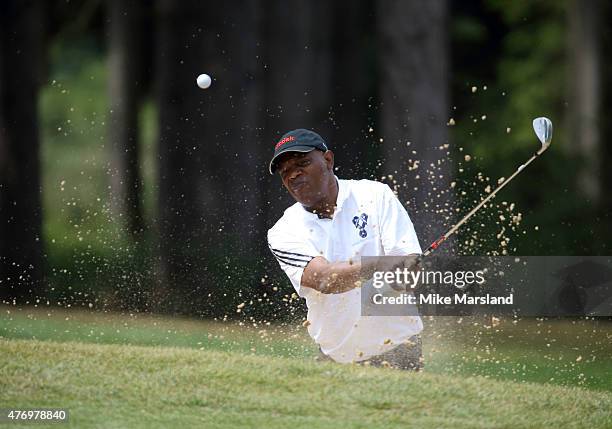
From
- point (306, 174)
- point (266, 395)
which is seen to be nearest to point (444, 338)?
point (306, 174)

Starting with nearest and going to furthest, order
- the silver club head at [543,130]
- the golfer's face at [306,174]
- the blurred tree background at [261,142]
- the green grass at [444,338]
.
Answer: the golfer's face at [306,174]
the silver club head at [543,130]
the green grass at [444,338]
the blurred tree background at [261,142]

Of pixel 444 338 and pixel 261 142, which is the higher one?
pixel 261 142

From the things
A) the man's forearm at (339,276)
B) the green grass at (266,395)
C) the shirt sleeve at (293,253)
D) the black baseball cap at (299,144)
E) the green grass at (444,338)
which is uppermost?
the black baseball cap at (299,144)

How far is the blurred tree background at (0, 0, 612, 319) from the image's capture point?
11.1 meters

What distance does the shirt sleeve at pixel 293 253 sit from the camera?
6.07 meters

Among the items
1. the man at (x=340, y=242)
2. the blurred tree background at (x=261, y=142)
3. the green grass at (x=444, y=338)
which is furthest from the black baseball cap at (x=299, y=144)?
the blurred tree background at (x=261, y=142)

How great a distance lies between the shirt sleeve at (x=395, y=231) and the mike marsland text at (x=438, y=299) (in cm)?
24

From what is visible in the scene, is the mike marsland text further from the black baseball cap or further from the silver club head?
the silver club head

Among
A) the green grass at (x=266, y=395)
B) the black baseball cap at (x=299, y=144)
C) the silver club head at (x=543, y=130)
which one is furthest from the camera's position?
the silver club head at (x=543, y=130)

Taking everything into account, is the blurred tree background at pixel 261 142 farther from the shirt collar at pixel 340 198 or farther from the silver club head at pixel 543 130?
the silver club head at pixel 543 130

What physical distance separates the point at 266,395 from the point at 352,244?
99cm

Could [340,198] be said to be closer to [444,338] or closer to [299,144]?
[299,144]

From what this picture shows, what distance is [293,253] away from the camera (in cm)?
611

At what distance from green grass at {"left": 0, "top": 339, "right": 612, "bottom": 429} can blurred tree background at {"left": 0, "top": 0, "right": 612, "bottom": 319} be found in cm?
219
